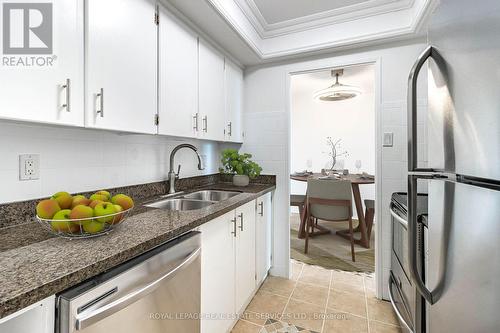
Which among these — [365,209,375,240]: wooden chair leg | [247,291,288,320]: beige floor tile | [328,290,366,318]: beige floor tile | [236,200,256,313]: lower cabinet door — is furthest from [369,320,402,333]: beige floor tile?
[365,209,375,240]: wooden chair leg

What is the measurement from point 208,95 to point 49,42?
109cm

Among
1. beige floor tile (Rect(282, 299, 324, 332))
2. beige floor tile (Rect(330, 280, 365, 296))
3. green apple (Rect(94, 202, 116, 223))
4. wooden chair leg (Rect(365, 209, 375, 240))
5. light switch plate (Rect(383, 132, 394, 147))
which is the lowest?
beige floor tile (Rect(282, 299, 324, 332))

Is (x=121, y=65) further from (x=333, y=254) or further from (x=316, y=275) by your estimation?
(x=333, y=254)

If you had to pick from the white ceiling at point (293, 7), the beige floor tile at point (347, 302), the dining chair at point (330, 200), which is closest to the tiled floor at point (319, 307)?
the beige floor tile at point (347, 302)

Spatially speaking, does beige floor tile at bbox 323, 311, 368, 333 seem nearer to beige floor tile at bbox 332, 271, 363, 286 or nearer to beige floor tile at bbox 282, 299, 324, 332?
beige floor tile at bbox 282, 299, 324, 332

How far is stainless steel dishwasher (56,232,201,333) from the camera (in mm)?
613

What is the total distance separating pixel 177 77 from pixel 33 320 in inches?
54.7

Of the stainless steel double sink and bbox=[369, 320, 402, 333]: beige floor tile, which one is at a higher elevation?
the stainless steel double sink

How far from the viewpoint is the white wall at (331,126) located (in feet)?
14.0

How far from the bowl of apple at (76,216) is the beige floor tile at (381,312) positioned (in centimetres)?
194

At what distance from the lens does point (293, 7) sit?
1.94m

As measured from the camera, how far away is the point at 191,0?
4.79 ft

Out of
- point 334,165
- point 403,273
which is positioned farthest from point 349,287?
point 334,165

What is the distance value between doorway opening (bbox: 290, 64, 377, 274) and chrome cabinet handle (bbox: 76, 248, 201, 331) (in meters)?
2.09
